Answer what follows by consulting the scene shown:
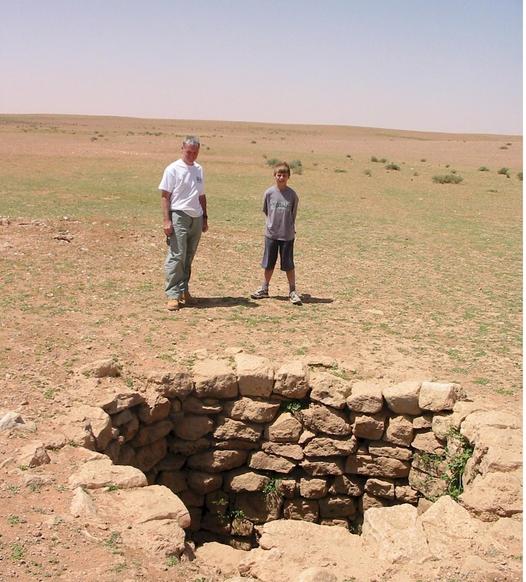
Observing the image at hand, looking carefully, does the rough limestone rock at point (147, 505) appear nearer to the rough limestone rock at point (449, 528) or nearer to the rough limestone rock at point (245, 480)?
the rough limestone rock at point (449, 528)

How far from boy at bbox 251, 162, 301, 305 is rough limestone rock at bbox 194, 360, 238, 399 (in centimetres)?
223

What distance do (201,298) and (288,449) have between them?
2607mm

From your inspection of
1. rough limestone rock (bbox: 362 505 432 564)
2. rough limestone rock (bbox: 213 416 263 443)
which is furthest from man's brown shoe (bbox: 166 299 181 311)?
rough limestone rock (bbox: 362 505 432 564)

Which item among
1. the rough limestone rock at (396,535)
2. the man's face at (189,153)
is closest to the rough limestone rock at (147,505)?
the rough limestone rock at (396,535)

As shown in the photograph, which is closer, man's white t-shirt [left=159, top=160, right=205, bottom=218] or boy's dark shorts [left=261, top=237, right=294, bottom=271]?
man's white t-shirt [left=159, top=160, right=205, bottom=218]

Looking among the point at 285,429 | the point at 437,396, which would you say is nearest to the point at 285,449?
the point at 285,429

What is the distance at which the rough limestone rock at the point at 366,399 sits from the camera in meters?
5.88

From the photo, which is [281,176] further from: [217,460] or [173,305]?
[217,460]

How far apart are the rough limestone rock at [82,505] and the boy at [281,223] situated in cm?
428

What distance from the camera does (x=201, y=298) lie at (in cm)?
823

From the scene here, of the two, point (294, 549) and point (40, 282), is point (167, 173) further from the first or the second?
point (294, 549)

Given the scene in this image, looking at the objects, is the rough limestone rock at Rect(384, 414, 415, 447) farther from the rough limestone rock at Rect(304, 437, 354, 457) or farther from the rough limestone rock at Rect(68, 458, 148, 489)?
the rough limestone rock at Rect(68, 458, 148, 489)

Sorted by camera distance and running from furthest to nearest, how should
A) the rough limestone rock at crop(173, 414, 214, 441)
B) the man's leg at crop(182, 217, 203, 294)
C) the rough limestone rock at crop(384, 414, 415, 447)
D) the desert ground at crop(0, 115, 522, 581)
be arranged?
1. the man's leg at crop(182, 217, 203, 294)
2. the rough limestone rock at crop(173, 414, 214, 441)
3. the rough limestone rock at crop(384, 414, 415, 447)
4. the desert ground at crop(0, 115, 522, 581)

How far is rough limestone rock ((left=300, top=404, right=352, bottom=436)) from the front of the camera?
606cm
